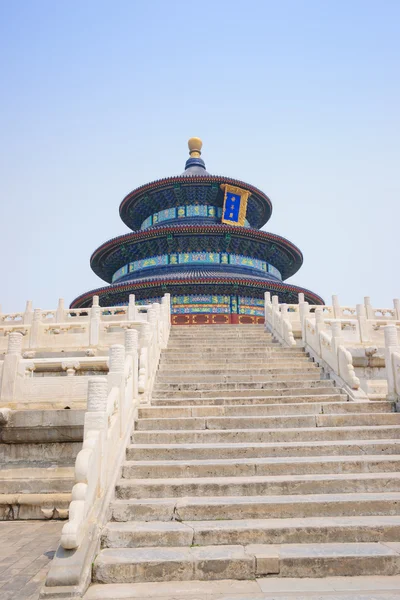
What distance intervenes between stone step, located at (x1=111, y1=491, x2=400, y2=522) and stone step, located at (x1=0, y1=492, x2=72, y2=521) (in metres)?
1.88

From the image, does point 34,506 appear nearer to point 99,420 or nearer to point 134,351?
point 99,420

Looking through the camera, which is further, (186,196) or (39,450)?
(186,196)

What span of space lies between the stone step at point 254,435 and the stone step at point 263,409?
69 centimetres

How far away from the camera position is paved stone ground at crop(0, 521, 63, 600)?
3877mm

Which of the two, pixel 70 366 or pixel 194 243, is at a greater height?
pixel 194 243

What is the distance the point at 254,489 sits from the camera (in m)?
5.38

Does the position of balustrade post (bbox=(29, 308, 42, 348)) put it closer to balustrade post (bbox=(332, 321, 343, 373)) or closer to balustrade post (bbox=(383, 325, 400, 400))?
balustrade post (bbox=(332, 321, 343, 373))

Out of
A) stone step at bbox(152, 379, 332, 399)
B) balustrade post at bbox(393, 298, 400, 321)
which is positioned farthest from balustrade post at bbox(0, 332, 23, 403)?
balustrade post at bbox(393, 298, 400, 321)

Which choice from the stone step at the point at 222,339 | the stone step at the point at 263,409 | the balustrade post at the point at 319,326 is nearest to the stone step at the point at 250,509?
the stone step at the point at 263,409

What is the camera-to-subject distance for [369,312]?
51.9 ft

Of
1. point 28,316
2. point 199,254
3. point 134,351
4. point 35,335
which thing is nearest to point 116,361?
point 134,351

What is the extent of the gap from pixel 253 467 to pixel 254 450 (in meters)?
0.41

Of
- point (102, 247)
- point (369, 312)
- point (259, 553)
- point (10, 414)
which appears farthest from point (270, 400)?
point (102, 247)

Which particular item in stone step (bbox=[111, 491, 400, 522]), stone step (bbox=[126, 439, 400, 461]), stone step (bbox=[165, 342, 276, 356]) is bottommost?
stone step (bbox=[111, 491, 400, 522])
